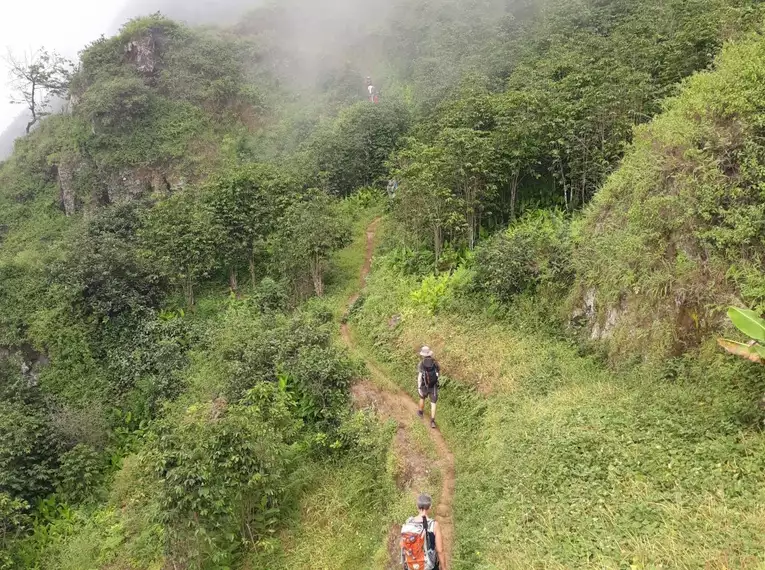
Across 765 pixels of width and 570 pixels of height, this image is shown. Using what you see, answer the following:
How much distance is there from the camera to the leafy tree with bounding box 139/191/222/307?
2269cm

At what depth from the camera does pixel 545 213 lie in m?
17.8

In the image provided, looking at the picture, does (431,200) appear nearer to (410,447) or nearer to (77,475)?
(410,447)

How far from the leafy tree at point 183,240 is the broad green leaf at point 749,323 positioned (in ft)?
65.6

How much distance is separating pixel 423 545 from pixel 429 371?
4871 millimetres

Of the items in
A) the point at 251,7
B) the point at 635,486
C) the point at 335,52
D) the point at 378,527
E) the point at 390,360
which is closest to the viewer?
the point at 635,486

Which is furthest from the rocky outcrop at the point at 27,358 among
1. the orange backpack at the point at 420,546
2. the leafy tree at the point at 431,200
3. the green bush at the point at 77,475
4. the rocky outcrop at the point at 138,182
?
the orange backpack at the point at 420,546

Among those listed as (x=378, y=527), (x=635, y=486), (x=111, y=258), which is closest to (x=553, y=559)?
(x=635, y=486)

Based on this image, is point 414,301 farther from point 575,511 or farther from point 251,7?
point 251,7

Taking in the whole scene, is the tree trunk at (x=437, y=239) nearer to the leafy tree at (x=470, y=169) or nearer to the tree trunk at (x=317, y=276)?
the leafy tree at (x=470, y=169)

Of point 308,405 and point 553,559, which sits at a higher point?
point 553,559

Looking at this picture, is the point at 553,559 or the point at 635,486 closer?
the point at 553,559

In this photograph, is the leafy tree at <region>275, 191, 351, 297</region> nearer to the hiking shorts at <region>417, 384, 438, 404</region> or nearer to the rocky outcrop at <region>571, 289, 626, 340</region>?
the hiking shorts at <region>417, 384, 438, 404</region>

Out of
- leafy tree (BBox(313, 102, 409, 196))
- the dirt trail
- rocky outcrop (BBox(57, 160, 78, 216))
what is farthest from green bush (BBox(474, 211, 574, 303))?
rocky outcrop (BBox(57, 160, 78, 216))

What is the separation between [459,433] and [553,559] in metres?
4.85
